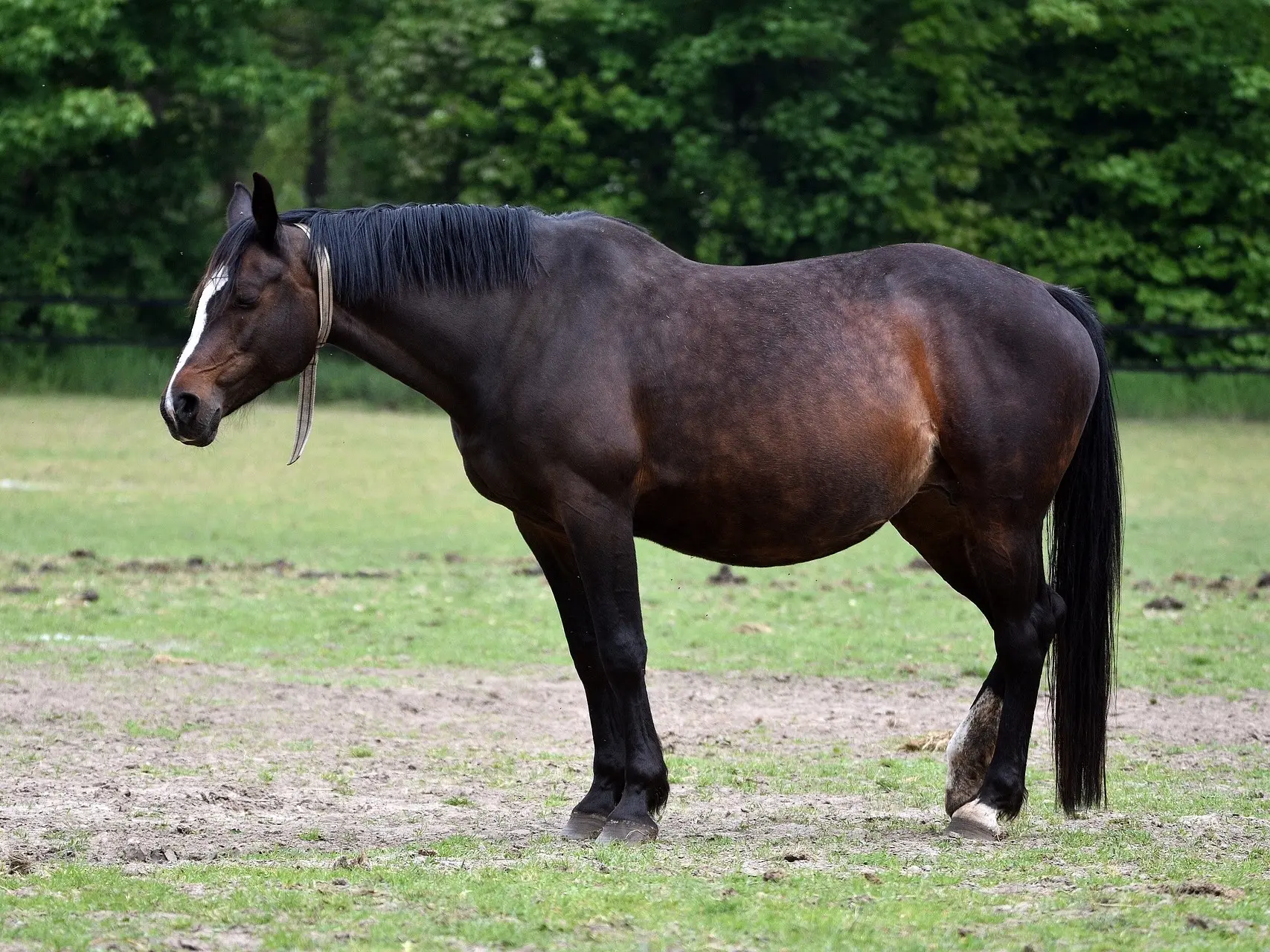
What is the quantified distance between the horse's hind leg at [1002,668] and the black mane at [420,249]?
5.48ft

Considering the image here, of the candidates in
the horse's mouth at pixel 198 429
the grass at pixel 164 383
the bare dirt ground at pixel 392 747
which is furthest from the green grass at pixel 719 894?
the grass at pixel 164 383

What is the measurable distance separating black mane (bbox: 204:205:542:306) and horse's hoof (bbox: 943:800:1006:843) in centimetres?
222

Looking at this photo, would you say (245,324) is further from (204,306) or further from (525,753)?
(525,753)

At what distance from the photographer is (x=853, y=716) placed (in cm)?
753

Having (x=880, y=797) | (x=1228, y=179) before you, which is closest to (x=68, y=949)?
(x=880, y=797)

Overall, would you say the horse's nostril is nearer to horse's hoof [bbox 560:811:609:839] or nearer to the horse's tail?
horse's hoof [bbox 560:811:609:839]

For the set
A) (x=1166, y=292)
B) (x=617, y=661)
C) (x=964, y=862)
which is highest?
(x=617, y=661)

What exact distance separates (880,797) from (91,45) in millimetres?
22734

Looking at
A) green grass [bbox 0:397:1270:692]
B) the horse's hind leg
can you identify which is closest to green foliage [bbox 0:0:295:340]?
green grass [bbox 0:397:1270:692]

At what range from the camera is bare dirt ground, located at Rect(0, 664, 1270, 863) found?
5.26 m

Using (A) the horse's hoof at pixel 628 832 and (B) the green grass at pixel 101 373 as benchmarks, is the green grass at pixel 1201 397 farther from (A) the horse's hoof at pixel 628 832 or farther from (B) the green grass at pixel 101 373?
(A) the horse's hoof at pixel 628 832

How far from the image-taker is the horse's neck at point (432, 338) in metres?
5.19

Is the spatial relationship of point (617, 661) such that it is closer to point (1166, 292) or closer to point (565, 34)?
point (1166, 292)

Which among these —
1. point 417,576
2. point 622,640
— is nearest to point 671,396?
point 622,640
